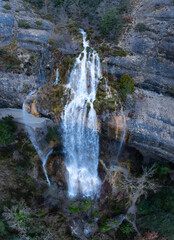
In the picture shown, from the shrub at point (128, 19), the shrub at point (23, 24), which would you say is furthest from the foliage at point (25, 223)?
the shrub at point (128, 19)

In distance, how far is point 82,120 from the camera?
11430 mm

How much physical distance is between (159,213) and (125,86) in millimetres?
9615

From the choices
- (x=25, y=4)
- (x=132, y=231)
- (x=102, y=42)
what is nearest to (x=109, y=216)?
(x=132, y=231)

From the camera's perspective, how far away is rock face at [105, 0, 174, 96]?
11.8m

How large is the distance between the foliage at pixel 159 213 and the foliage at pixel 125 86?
→ 7.92m

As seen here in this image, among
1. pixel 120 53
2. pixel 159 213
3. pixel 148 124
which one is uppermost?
pixel 120 53

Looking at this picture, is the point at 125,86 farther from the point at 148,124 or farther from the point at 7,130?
the point at 7,130

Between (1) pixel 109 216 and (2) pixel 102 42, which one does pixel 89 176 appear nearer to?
(1) pixel 109 216

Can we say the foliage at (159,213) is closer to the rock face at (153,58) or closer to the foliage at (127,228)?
the foliage at (127,228)

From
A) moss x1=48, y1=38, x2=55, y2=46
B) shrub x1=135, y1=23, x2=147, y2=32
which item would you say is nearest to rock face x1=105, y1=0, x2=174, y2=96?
shrub x1=135, y1=23, x2=147, y2=32

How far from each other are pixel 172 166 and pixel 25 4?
20.3 m

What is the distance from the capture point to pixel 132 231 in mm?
11812

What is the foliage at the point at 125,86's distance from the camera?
11438mm

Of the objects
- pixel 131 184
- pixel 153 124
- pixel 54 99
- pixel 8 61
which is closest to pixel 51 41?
pixel 8 61
